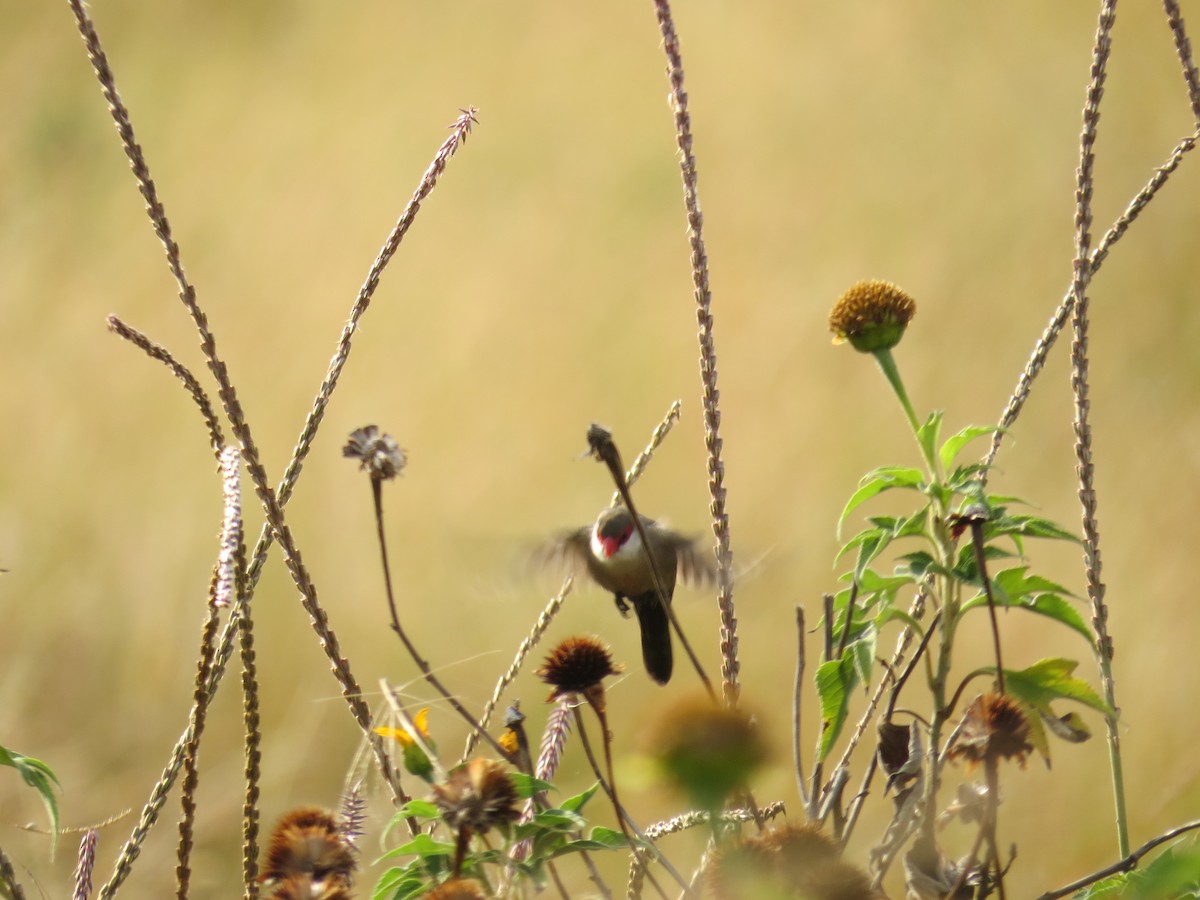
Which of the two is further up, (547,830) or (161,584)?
(161,584)

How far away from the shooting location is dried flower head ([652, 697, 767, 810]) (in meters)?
0.20

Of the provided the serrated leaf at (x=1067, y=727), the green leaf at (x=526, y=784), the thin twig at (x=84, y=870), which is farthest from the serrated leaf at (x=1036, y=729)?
the thin twig at (x=84, y=870)

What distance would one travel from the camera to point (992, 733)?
241mm

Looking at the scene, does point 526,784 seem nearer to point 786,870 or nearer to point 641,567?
point 786,870

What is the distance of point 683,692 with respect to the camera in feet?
0.74

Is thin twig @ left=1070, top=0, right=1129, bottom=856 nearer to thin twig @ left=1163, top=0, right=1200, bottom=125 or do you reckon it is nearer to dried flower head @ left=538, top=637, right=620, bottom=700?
thin twig @ left=1163, top=0, right=1200, bottom=125

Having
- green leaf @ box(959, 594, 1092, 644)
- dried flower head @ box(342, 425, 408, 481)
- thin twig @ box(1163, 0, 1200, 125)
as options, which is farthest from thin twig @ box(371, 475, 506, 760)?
thin twig @ box(1163, 0, 1200, 125)

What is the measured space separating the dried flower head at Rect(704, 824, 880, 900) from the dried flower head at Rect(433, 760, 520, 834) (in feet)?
0.13

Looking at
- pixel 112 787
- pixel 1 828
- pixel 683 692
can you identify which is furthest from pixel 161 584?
pixel 683 692

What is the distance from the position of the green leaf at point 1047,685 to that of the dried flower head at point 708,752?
94mm

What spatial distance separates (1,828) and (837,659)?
1356 mm

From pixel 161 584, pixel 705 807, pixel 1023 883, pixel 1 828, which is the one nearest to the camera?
pixel 705 807

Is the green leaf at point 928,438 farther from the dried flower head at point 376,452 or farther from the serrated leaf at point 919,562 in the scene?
the dried flower head at point 376,452

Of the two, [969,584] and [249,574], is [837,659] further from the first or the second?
[249,574]
